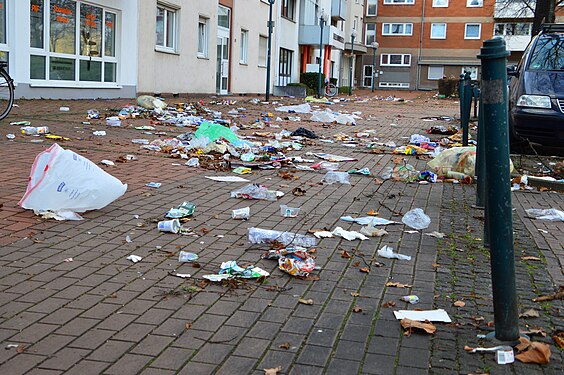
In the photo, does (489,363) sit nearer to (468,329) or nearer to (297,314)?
(468,329)

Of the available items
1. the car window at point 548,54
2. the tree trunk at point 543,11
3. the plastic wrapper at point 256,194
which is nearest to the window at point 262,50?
the tree trunk at point 543,11

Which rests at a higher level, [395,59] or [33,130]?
[395,59]

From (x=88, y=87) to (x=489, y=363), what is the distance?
17030mm

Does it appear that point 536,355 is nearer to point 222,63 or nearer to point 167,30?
point 167,30

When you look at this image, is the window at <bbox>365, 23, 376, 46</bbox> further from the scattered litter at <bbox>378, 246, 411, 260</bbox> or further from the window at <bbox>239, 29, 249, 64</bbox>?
the scattered litter at <bbox>378, 246, 411, 260</bbox>

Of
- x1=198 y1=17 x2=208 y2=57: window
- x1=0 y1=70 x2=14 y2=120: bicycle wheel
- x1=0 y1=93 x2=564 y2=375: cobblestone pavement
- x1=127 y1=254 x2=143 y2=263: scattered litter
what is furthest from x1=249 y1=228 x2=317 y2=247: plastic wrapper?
x1=198 y1=17 x2=208 y2=57: window

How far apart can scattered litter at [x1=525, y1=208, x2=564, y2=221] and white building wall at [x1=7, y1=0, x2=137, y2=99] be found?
12849mm

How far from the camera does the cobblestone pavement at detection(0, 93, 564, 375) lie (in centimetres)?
288

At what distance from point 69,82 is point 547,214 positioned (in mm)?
14382

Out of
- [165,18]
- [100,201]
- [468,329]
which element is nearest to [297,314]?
[468,329]

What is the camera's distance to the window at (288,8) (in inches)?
1493

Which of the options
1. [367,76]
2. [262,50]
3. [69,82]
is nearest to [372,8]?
[367,76]

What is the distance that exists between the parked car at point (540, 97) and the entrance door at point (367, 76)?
5902 centimetres

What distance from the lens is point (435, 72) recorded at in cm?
6625
